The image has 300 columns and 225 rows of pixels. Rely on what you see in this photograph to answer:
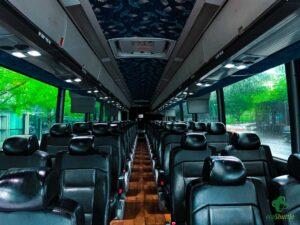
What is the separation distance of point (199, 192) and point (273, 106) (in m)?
3.43

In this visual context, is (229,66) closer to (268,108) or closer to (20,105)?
(268,108)

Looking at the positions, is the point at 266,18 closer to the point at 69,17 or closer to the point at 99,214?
the point at 99,214

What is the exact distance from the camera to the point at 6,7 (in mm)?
2047

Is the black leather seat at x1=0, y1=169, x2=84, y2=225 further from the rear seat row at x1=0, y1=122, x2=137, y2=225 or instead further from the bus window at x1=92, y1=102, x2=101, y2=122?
the bus window at x1=92, y1=102, x2=101, y2=122

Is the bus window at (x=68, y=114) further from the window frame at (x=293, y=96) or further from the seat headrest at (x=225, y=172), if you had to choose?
the seat headrest at (x=225, y=172)

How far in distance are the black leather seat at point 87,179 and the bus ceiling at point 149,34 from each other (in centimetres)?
119

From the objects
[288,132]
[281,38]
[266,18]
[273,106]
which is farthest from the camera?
[273,106]

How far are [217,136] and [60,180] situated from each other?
366 cm

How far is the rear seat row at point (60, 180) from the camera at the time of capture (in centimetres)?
140

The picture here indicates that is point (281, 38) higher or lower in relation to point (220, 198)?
higher

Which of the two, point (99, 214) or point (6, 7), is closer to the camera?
point (6, 7)

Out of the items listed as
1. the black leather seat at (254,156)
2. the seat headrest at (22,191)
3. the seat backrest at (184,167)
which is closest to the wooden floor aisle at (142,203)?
the seat backrest at (184,167)

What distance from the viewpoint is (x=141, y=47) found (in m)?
5.83

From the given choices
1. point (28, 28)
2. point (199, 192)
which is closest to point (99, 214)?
point (199, 192)
